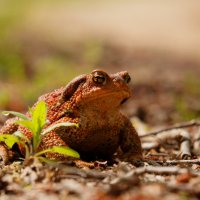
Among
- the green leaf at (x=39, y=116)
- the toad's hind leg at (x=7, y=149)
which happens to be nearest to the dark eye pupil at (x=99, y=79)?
the green leaf at (x=39, y=116)

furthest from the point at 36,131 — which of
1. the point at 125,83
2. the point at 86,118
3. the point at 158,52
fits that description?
the point at 158,52

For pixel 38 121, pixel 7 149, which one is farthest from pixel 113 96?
pixel 7 149

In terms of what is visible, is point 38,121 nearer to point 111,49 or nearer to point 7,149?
point 7,149

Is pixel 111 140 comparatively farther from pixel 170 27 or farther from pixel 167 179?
pixel 170 27

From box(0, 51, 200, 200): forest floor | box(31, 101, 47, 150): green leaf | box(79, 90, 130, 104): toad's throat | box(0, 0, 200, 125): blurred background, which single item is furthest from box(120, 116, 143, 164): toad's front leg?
box(0, 0, 200, 125): blurred background

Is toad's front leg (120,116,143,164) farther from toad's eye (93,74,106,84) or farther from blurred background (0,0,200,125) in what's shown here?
blurred background (0,0,200,125)
